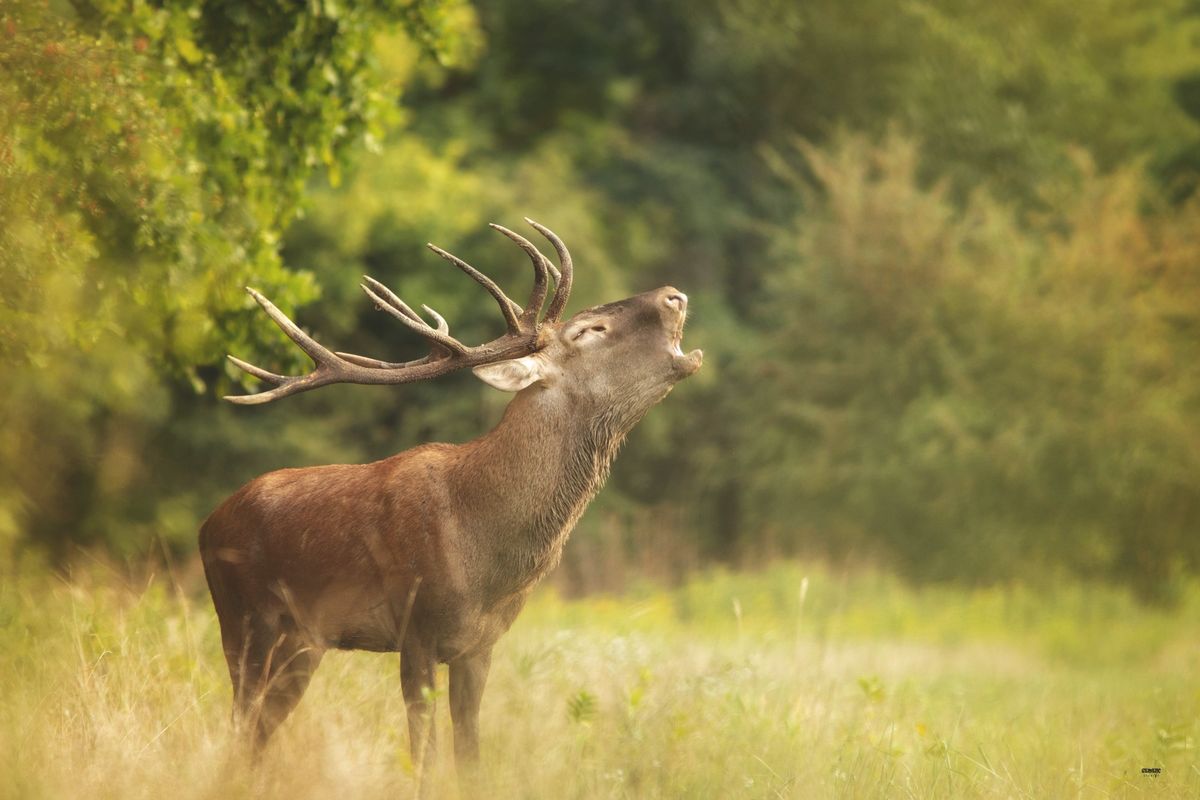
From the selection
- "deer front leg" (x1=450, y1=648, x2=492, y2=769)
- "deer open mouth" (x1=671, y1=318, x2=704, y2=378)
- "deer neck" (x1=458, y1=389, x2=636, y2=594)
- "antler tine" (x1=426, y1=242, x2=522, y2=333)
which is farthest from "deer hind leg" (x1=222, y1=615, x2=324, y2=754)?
"deer open mouth" (x1=671, y1=318, x2=704, y2=378)

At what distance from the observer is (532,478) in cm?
568

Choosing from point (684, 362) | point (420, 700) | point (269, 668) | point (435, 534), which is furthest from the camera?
point (684, 362)

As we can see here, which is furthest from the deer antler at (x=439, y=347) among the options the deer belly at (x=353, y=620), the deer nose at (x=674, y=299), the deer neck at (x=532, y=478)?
the deer belly at (x=353, y=620)

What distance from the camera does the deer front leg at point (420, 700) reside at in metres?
5.12

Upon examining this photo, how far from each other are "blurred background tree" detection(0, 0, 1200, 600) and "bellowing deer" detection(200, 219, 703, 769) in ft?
5.17

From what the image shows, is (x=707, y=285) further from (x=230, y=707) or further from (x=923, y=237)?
(x=230, y=707)

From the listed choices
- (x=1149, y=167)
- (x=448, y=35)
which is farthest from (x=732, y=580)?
(x=1149, y=167)

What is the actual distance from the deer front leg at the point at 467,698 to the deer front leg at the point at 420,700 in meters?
0.21

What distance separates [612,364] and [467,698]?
1.44 meters

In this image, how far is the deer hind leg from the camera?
559 cm

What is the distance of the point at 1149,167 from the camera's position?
89.1ft

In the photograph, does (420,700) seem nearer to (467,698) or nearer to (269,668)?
(467,698)

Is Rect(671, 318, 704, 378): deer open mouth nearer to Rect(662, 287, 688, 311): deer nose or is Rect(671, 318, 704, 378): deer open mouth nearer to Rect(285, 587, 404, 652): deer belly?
Rect(662, 287, 688, 311): deer nose

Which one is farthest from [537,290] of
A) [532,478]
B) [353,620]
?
[353,620]
